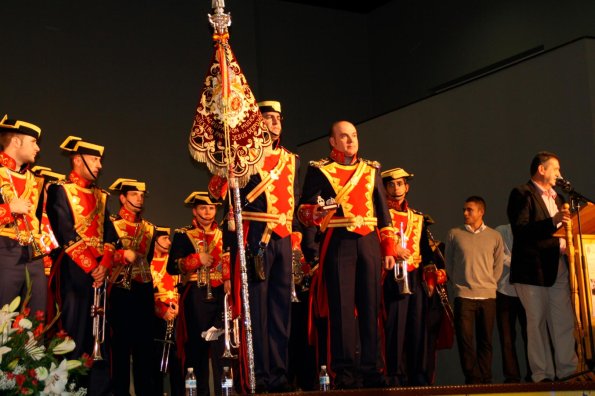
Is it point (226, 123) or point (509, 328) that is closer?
point (226, 123)

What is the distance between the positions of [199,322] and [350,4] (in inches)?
266

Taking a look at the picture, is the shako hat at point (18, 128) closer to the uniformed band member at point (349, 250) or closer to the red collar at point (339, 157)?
the uniformed band member at point (349, 250)

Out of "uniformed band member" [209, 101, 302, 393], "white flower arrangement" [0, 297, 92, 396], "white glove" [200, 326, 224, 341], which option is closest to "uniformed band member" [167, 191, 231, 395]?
"white glove" [200, 326, 224, 341]

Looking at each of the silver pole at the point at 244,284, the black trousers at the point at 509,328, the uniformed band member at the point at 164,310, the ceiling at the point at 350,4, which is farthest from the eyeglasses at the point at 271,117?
the ceiling at the point at 350,4

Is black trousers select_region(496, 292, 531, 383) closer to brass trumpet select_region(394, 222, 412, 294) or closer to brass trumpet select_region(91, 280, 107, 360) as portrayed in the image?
brass trumpet select_region(394, 222, 412, 294)

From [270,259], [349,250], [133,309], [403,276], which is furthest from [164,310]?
[270,259]

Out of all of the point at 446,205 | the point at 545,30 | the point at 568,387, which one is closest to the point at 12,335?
the point at 568,387

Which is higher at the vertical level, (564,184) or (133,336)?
(564,184)

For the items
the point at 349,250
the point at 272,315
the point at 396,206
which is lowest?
the point at 272,315

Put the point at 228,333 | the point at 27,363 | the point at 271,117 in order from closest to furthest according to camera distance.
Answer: the point at 27,363
the point at 271,117
the point at 228,333

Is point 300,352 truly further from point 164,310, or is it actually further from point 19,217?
point 19,217

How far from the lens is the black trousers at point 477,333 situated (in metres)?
8.39

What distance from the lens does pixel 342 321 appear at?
612cm

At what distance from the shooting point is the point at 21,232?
20.4ft
